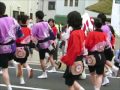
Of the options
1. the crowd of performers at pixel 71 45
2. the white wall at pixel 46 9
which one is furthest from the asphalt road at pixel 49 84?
the white wall at pixel 46 9

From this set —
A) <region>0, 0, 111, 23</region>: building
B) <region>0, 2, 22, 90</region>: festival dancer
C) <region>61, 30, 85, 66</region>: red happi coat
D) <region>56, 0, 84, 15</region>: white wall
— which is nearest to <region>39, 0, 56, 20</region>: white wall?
<region>0, 0, 111, 23</region>: building

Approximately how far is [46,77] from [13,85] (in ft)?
5.87

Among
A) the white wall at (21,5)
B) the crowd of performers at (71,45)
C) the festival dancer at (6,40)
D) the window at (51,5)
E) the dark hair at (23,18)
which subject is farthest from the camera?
the window at (51,5)

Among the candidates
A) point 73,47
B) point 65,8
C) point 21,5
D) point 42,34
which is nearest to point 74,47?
point 73,47

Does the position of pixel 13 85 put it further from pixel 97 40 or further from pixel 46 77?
pixel 97 40

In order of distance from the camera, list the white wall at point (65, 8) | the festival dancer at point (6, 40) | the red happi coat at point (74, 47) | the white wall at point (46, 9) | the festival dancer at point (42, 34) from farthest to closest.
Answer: the white wall at point (46, 9), the white wall at point (65, 8), the festival dancer at point (42, 34), the festival dancer at point (6, 40), the red happi coat at point (74, 47)

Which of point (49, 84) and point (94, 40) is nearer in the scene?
point (94, 40)

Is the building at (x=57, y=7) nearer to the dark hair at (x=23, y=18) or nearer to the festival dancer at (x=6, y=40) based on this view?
the dark hair at (x=23, y=18)

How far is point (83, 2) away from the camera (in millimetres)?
61031

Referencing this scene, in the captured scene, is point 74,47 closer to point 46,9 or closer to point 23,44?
point 23,44

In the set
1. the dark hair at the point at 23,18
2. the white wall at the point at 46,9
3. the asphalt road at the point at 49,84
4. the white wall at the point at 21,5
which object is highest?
the dark hair at the point at 23,18

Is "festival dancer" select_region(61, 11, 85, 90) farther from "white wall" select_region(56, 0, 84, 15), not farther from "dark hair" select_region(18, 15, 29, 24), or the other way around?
"white wall" select_region(56, 0, 84, 15)

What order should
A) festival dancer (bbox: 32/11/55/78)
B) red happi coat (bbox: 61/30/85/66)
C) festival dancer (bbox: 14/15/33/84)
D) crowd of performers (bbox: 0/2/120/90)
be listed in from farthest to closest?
festival dancer (bbox: 32/11/55/78) < festival dancer (bbox: 14/15/33/84) < crowd of performers (bbox: 0/2/120/90) < red happi coat (bbox: 61/30/85/66)

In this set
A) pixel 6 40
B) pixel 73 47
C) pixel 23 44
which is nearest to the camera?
pixel 73 47
